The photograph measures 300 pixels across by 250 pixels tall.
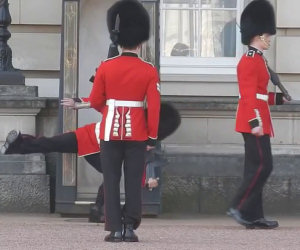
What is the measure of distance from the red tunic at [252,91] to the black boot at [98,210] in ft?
4.12

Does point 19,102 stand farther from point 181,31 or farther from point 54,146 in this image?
point 181,31

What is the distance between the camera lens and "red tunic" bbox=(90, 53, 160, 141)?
7.70 metres

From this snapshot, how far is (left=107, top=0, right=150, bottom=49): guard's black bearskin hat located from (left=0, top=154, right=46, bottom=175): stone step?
6.92 ft

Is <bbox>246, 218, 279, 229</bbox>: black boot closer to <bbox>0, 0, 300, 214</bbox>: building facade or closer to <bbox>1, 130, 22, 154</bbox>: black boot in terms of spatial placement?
<bbox>0, 0, 300, 214</bbox>: building facade

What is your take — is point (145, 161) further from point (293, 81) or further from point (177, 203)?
point (293, 81)

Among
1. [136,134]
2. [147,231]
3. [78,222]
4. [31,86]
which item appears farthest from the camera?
[31,86]

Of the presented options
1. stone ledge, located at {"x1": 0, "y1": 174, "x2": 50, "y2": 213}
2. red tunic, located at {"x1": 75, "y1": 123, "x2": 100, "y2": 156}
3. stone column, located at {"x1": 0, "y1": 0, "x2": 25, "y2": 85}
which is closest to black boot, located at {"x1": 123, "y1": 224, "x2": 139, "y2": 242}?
red tunic, located at {"x1": 75, "y1": 123, "x2": 100, "y2": 156}

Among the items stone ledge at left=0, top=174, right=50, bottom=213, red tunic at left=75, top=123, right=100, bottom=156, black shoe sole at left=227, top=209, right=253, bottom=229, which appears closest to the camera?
black shoe sole at left=227, top=209, right=253, bottom=229

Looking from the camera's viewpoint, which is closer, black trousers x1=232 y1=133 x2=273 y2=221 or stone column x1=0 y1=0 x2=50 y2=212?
black trousers x1=232 y1=133 x2=273 y2=221

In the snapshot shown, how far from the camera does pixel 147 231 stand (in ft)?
28.5

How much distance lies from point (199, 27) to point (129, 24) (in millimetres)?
3097

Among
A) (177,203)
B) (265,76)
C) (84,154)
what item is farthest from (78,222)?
(265,76)

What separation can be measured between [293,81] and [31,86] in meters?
2.52

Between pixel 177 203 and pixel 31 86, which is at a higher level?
pixel 31 86
